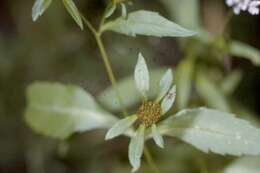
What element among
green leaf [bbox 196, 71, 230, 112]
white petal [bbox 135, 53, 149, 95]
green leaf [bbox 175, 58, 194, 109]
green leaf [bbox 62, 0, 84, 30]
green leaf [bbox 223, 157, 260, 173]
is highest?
green leaf [bbox 62, 0, 84, 30]

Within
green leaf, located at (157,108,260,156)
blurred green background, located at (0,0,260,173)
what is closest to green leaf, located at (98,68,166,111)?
blurred green background, located at (0,0,260,173)

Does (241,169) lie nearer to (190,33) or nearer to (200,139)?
(200,139)

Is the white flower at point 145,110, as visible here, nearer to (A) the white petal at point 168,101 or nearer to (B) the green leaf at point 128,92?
(A) the white petal at point 168,101

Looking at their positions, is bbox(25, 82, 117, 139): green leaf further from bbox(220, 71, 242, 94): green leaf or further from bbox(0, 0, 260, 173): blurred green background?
bbox(220, 71, 242, 94): green leaf

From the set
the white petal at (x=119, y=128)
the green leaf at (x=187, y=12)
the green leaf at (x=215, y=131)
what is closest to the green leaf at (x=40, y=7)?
the white petal at (x=119, y=128)

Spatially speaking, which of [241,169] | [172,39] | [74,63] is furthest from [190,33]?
[74,63]

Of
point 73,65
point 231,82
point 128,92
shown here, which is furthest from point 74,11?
point 73,65
